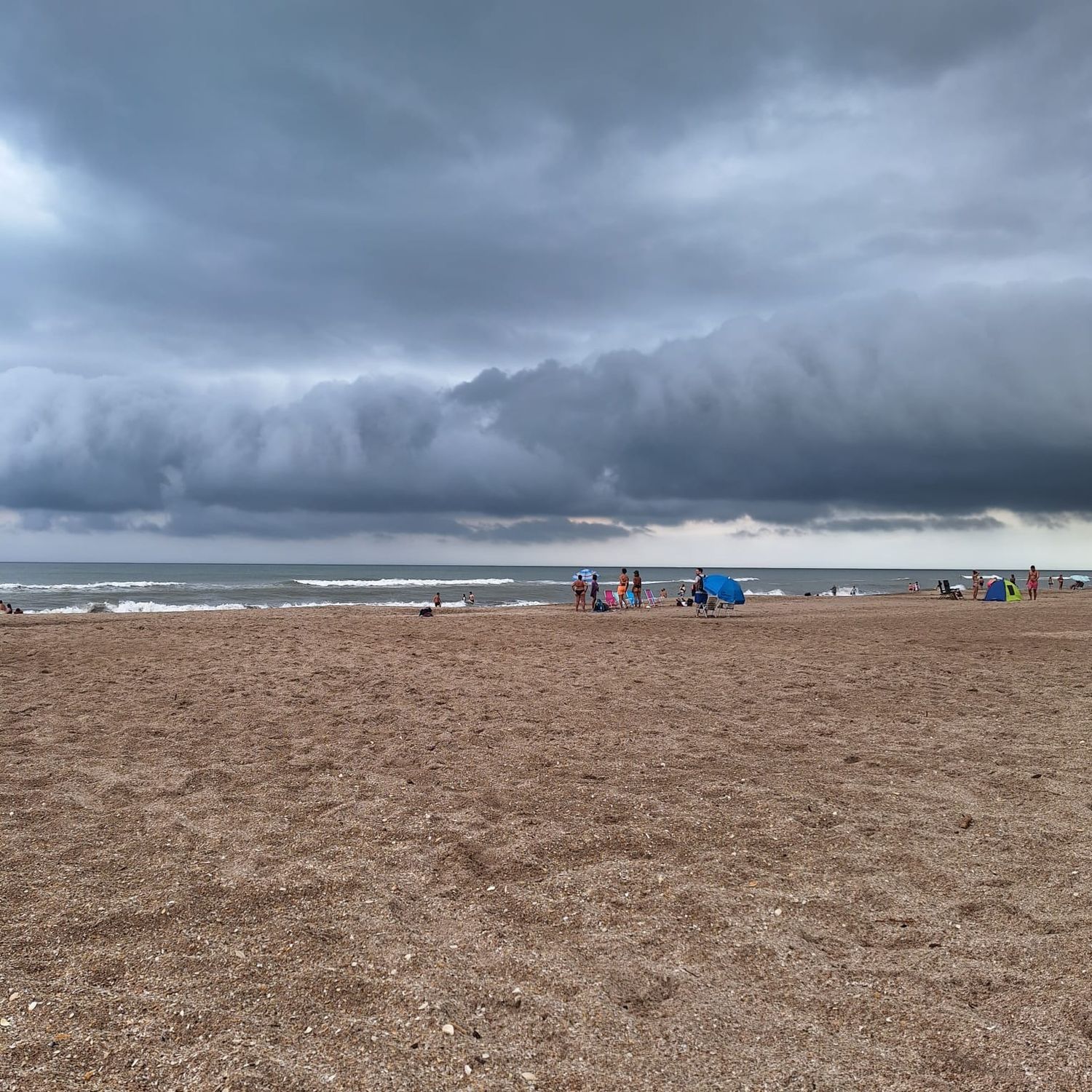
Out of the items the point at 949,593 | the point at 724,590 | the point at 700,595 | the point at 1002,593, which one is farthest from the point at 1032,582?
the point at 700,595

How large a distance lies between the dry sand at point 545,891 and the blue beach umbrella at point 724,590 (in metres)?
19.9

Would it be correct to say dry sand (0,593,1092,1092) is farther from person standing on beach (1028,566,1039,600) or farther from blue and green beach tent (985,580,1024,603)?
person standing on beach (1028,566,1039,600)

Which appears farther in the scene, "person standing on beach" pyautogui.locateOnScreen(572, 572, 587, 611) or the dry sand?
"person standing on beach" pyautogui.locateOnScreen(572, 572, 587, 611)

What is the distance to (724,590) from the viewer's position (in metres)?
31.8

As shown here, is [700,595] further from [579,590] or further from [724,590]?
[579,590]

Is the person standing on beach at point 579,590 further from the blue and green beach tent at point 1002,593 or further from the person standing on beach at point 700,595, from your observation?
the blue and green beach tent at point 1002,593

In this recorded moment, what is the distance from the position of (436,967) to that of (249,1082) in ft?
3.76

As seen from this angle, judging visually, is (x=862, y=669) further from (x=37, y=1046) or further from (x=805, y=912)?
(x=37, y=1046)

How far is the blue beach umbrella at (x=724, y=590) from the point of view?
31422mm

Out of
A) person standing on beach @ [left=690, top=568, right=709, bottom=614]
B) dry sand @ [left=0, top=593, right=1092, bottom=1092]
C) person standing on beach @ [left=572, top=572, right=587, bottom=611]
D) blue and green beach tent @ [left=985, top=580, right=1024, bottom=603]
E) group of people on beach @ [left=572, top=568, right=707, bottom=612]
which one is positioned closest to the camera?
dry sand @ [left=0, top=593, right=1092, bottom=1092]

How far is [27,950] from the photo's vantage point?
14.2 ft

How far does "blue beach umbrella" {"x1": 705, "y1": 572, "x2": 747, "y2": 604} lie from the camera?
31.4 m

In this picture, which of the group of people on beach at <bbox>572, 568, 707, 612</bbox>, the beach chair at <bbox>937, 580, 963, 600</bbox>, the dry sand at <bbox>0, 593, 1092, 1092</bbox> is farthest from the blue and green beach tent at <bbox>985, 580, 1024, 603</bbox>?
the dry sand at <bbox>0, 593, 1092, 1092</bbox>

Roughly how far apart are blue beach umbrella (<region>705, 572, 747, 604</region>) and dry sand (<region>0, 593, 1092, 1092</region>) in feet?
65.4
